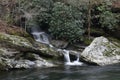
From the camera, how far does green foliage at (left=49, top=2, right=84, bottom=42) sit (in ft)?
69.8

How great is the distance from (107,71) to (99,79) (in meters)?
1.89

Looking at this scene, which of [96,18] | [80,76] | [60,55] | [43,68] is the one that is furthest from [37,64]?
Answer: [96,18]

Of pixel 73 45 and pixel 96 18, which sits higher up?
pixel 96 18

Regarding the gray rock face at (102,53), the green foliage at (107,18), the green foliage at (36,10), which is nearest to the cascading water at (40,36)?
the green foliage at (36,10)

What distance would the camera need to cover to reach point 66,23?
2131 cm

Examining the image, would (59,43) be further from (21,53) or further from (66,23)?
(21,53)

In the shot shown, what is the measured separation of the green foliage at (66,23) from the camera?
21.3m

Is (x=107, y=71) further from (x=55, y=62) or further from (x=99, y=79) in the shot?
(x=55, y=62)

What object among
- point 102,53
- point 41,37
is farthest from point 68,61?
point 41,37

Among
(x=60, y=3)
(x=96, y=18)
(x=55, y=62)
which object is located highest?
(x=60, y=3)

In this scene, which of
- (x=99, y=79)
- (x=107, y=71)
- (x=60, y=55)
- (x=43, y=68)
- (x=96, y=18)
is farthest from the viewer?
(x=96, y=18)

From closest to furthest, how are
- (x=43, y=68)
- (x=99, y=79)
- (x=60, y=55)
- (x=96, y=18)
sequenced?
(x=99, y=79)
(x=43, y=68)
(x=60, y=55)
(x=96, y=18)

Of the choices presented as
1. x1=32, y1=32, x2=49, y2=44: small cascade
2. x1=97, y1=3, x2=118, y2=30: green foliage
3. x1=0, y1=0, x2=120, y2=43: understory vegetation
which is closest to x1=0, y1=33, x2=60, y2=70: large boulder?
x1=32, y1=32, x2=49, y2=44: small cascade

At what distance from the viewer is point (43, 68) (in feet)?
56.8
